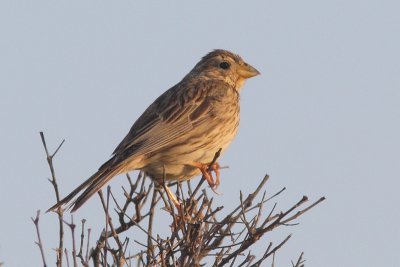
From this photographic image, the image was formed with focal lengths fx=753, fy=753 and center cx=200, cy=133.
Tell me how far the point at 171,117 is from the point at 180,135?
33 centimetres

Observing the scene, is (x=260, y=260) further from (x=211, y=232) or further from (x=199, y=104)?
(x=199, y=104)

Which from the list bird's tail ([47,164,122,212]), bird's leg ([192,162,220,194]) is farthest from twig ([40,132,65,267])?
bird's leg ([192,162,220,194])

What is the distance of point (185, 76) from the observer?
8.77 meters

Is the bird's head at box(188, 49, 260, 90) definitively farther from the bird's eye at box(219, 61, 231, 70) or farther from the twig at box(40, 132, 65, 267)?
the twig at box(40, 132, 65, 267)

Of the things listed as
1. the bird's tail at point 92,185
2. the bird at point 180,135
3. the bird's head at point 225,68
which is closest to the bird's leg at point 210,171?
the bird at point 180,135

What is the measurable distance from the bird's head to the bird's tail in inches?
92.2

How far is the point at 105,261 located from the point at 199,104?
307 centimetres

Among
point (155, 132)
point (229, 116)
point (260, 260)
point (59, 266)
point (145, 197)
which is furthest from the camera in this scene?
point (229, 116)

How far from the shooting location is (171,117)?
728cm

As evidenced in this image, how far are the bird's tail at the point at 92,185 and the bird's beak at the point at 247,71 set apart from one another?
2.45 meters

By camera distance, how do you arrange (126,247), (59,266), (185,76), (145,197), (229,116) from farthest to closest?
1. (185,76)
2. (229,116)
3. (145,197)
4. (126,247)
5. (59,266)

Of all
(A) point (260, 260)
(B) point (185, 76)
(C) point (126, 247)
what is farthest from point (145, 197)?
(B) point (185, 76)

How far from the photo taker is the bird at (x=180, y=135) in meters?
6.52

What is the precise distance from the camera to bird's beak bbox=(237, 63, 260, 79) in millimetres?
8312
